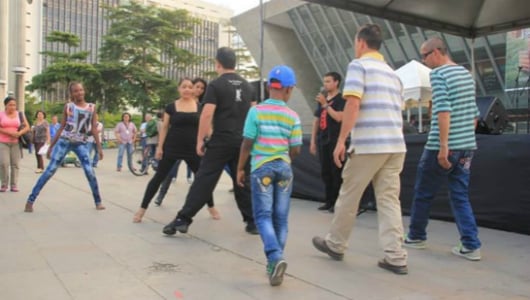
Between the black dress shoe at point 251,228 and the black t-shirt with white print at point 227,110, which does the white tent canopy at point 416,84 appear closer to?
the black dress shoe at point 251,228

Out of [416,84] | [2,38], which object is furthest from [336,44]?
[416,84]

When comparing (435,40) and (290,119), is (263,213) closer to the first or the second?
(290,119)

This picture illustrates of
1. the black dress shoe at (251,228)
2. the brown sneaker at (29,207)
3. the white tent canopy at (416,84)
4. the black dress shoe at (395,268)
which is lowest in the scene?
the brown sneaker at (29,207)

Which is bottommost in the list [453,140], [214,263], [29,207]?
[29,207]

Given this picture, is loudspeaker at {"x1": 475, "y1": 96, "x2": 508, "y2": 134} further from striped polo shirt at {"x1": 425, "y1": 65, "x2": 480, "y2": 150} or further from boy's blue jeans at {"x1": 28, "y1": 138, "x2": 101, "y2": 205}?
boy's blue jeans at {"x1": 28, "y1": 138, "x2": 101, "y2": 205}

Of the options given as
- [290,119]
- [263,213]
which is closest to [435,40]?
[290,119]

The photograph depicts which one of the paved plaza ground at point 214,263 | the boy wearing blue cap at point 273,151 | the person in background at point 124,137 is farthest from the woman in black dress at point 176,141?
the person in background at point 124,137

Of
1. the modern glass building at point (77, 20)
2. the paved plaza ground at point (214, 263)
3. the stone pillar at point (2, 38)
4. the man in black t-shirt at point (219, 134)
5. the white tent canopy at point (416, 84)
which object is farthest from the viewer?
the modern glass building at point (77, 20)

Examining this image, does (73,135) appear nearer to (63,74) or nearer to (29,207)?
(29,207)

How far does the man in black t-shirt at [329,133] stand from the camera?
6.89 m

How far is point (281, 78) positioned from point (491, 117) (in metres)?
4.18

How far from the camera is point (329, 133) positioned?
7090 mm

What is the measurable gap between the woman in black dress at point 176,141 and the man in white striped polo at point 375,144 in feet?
8.08

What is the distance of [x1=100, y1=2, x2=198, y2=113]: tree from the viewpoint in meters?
40.4
